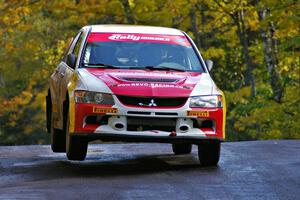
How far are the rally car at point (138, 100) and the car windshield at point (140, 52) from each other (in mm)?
12

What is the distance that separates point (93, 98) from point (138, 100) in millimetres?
517

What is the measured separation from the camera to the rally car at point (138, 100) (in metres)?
11.7

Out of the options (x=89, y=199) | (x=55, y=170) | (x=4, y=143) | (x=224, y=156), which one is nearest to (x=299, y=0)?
(x=224, y=156)

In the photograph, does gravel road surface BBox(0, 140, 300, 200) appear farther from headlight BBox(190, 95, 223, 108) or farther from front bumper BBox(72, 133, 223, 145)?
headlight BBox(190, 95, 223, 108)

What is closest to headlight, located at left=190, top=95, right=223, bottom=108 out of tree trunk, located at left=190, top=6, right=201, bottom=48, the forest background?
the forest background

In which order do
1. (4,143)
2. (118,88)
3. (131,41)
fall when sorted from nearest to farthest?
(118,88) < (131,41) < (4,143)

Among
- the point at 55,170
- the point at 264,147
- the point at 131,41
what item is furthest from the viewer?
the point at 264,147

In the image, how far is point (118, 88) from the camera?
1174cm

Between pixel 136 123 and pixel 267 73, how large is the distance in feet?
68.1

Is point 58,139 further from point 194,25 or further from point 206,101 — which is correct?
point 194,25

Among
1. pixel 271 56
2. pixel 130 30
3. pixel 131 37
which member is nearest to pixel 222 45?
pixel 271 56

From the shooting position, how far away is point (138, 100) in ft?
38.5

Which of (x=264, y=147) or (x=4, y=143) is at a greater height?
(x=264, y=147)

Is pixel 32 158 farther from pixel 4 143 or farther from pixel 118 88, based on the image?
pixel 4 143
